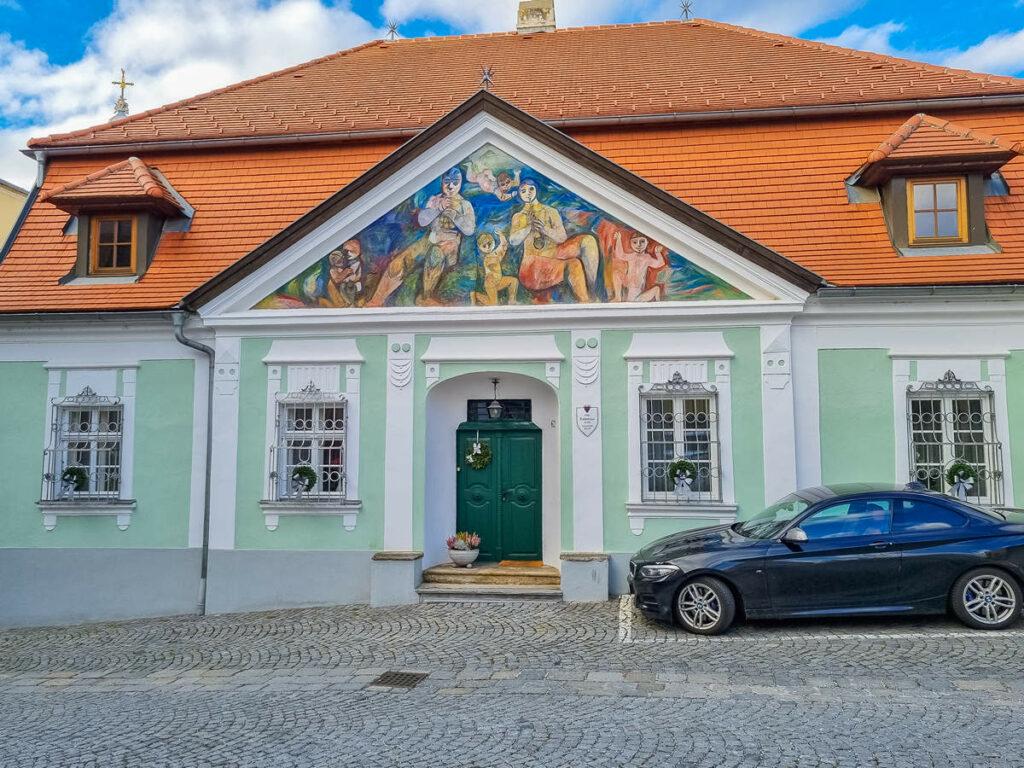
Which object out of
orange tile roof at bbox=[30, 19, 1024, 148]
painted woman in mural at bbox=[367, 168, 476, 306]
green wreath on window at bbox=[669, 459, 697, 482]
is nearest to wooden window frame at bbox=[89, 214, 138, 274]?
orange tile roof at bbox=[30, 19, 1024, 148]

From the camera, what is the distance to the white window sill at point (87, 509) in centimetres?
1130

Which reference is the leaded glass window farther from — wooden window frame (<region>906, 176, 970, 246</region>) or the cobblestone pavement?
wooden window frame (<region>906, 176, 970, 246</region>)

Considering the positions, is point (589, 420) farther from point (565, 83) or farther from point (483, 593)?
point (565, 83)

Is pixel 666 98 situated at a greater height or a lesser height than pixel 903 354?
greater

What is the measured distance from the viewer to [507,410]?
37.8ft

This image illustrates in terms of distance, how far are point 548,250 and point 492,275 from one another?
84 centimetres

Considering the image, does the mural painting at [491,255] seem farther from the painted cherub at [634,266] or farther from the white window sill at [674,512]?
the white window sill at [674,512]

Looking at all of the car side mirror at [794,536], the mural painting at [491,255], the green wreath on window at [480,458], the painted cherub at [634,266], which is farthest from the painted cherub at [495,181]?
the car side mirror at [794,536]

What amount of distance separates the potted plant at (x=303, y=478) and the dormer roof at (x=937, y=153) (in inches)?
353

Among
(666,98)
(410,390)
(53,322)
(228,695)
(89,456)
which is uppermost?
(666,98)

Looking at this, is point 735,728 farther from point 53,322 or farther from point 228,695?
point 53,322

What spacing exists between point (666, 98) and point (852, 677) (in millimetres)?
9461

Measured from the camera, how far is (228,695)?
7.01 m

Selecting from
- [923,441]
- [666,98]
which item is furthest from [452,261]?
[923,441]
